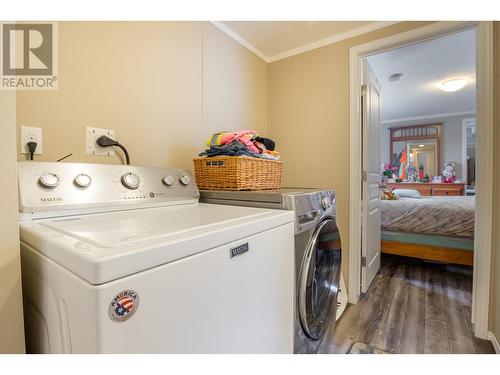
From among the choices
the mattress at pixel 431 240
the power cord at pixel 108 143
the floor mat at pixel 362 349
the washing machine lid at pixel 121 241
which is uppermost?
the power cord at pixel 108 143

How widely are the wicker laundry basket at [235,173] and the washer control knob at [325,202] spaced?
0.35 metres

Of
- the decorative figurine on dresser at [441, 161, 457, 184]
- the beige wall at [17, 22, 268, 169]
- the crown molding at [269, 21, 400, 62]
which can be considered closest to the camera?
the beige wall at [17, 22, 268, 169]

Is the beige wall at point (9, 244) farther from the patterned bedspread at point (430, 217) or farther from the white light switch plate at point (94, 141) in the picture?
the patterned bedspread at point (430, 217)

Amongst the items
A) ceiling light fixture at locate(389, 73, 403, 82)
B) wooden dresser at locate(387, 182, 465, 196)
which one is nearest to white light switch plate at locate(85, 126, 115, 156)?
ceiling light fixture at locate(389, 73, 403, 82)

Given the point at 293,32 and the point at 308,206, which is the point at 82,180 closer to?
the point at 308,206

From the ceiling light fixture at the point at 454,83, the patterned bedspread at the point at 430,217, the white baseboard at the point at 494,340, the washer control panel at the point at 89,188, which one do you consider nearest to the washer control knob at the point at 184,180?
the washer control panel at the point at 89,188

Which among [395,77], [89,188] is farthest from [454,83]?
[89,188]

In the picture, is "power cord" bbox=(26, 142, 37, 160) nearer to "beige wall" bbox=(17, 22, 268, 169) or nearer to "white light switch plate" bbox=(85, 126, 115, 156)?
"beige wall" bbox=(17, 22, 268, 169)

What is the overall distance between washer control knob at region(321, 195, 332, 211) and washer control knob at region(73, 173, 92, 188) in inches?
36.2

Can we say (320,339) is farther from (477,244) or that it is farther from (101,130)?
(101,130)

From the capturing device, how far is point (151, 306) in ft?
1.45

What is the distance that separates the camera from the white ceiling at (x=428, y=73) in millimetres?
2389

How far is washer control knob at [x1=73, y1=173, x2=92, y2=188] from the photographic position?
83 centimetres

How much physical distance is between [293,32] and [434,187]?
4493mm
